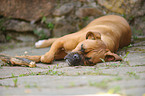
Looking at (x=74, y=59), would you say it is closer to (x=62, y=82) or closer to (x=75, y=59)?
(x=75, y=59)

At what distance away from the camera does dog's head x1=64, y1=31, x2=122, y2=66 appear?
2979 mm

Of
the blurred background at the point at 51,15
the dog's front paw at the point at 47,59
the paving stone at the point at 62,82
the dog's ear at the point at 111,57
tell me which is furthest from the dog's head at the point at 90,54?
the blurred background at the point at 51,15

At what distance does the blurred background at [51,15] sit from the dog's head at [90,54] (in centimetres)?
293

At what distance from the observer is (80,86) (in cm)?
159

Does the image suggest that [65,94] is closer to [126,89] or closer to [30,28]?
[126,89]

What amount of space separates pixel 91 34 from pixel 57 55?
0.88 metres

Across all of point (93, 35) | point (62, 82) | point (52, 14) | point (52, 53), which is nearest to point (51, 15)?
point (52, 14)

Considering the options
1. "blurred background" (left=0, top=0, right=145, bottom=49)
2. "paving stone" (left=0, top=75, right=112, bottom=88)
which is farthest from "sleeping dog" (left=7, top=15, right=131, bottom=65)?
"paving stone" (left=0, top=75, right=112, bottom=88)

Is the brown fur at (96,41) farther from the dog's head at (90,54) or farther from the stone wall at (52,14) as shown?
the stone wall at (52,14)

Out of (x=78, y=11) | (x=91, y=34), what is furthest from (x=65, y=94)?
(x=78, y=11)

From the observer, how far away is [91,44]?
308 centimetres

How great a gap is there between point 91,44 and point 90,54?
17 centimetres

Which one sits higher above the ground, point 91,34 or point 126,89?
point 91,34

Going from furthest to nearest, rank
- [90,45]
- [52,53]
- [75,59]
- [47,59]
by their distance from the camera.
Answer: [52,53] < [47,59] < [90,45] < [75,59]
